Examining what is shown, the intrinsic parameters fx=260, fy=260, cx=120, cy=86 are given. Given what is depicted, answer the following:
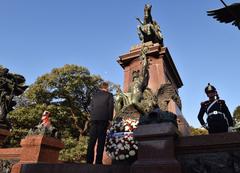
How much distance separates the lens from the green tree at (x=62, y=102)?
26.6 meters

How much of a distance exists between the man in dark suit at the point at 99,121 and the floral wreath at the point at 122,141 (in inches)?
7.4

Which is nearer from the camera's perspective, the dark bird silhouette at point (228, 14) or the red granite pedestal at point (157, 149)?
the red granite pedestal at point (157, 149)

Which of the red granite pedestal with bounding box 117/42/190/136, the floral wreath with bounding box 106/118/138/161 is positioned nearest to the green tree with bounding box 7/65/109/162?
the red granite pedestal with bounding box 117/42/190/136

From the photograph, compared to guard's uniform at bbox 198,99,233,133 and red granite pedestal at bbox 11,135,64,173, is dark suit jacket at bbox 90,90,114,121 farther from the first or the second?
red granite pedestal at bbox 11,135,64,173

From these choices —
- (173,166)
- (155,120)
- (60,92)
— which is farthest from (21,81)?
(60,92)

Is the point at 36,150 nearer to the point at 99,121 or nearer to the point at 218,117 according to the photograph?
the point at 99,121

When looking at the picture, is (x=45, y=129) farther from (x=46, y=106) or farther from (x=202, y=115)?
(x=46, y=106)

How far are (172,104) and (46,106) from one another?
65.8 ft

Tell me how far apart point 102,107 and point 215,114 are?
7.36 ft

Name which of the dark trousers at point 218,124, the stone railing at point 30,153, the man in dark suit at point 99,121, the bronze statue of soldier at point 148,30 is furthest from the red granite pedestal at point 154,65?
the dark trousers at point 218,124

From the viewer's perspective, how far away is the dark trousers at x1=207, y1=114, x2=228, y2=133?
474cm

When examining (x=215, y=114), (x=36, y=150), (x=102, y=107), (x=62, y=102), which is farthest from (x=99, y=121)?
(x=62, y=102)

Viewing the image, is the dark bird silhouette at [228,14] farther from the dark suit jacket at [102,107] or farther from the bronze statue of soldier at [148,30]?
the bronze statue of soldier at [148,30]

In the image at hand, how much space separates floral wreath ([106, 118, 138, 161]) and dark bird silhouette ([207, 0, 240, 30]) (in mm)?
3286
